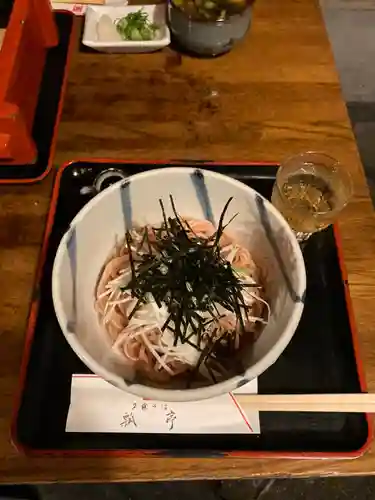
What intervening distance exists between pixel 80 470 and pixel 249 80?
91cm

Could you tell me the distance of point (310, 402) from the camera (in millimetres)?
825

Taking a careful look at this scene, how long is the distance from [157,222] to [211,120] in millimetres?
361

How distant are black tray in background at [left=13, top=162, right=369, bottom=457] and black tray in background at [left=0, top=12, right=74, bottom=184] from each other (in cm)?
15

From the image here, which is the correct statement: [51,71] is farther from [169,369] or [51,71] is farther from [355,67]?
[355,67]

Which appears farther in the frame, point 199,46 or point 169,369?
point 199,46

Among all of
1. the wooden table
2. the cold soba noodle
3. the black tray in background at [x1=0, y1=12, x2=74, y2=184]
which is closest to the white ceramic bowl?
the cold soba noodle

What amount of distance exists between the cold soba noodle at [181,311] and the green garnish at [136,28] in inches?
24.8

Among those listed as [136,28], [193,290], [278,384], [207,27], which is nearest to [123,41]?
[136,28]

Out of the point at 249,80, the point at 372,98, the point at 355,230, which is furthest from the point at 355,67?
the point at 355,230

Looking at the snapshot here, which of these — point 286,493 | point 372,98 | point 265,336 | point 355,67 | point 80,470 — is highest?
point 265,336

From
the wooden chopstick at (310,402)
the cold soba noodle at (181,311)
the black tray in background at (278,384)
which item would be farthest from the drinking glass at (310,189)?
the wooden chopstick at (310,402)

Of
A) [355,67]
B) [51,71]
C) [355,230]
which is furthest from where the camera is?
[355,67]

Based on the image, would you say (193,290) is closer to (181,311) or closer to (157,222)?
(181,311)

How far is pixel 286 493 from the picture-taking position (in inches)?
63.5
